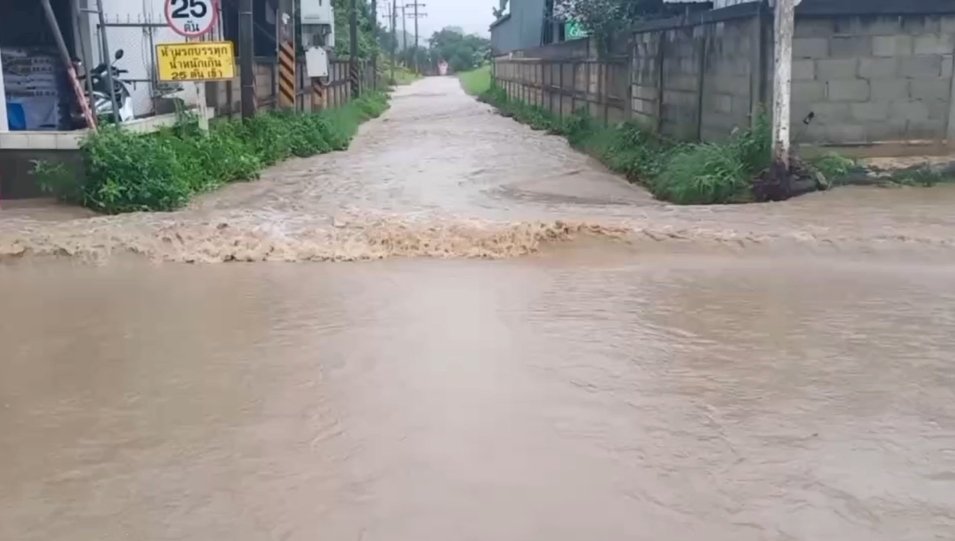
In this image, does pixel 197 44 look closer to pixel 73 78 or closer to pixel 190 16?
pixel 190 16

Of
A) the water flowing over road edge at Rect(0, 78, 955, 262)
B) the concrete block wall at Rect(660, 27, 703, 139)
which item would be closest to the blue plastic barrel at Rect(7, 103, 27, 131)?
the water flowing over road edge at Rect(0, 78, 955, 262)

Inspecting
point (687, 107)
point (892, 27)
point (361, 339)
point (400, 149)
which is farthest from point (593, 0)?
point (361, 339)

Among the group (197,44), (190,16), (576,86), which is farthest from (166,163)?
(576,86)

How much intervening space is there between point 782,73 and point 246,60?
1001 cm

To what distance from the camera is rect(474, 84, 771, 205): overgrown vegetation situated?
463 inches

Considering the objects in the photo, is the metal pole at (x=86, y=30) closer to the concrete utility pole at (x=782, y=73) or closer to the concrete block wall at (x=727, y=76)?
the concrete block wall at (x=727, y=76)

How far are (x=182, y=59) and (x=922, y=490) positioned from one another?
11399mm

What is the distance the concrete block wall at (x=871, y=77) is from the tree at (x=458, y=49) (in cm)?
9496

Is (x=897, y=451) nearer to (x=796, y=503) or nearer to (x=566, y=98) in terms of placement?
(x=796, y=503)

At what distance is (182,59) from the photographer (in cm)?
1350

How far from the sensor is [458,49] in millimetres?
113625

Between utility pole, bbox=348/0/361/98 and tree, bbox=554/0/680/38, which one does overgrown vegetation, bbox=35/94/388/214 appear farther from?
utility pole, bbox=348/0/361/98

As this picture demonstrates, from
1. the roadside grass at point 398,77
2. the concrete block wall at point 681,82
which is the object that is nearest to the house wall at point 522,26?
the roadside grass at point 398,77

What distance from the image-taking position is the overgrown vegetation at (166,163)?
37.5 ft
